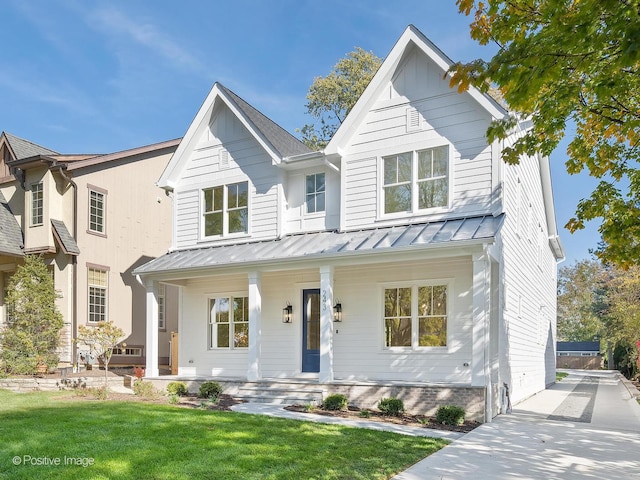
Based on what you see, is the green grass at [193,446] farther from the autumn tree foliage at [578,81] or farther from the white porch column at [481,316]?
the autumn tree foliage at [578,81]

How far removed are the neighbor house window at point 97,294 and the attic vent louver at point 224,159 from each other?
19.3 ft

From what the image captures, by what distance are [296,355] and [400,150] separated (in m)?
6.08

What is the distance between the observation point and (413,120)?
42.7ft

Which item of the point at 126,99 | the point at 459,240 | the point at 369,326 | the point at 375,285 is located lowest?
the point at 369,326

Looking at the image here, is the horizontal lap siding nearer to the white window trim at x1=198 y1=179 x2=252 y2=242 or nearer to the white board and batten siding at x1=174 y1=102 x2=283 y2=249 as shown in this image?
the white board and batten siding at x1=174 y1=102 x2=283 y2=249

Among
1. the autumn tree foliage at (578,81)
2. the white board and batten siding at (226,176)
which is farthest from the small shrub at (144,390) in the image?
the autumn tree foliage at (578,81)

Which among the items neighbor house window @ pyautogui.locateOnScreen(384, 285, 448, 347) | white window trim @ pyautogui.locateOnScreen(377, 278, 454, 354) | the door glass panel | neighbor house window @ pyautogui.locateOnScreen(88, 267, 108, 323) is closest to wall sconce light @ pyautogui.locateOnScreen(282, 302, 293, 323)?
the door glass panel

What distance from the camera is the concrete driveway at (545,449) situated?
6371 mm

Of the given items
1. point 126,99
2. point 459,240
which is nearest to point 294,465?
point 459,240

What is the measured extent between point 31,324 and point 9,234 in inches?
144

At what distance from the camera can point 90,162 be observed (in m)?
17.2

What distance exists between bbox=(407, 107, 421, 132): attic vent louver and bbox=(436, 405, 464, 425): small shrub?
6.62 meters

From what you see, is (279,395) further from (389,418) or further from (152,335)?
(152,335)

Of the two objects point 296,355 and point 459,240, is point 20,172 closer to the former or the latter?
point 296,355
